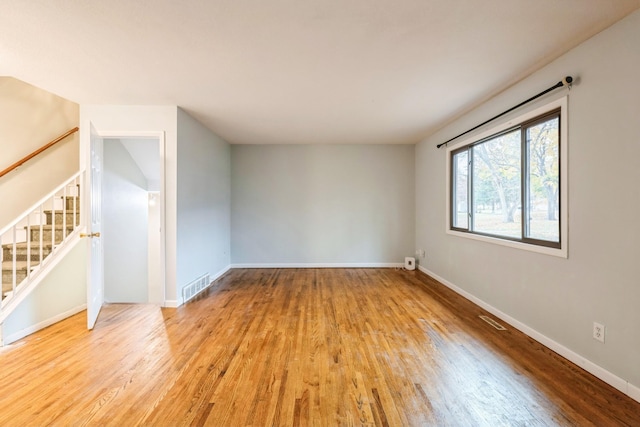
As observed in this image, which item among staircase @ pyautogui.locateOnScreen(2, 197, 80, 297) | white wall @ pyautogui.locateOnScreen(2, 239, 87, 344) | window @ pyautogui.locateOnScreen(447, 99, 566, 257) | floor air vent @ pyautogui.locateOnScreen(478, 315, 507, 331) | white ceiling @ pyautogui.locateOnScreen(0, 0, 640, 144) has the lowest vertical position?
floor air vent @ pyautogui.locateOnScreen(478, 315, 507, 331)

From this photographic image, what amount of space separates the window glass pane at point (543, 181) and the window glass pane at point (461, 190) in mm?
1147

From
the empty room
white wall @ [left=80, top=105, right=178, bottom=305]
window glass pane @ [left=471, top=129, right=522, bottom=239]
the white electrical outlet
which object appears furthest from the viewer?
white wall @ [left=80, top=105, right=178, bottom=305]

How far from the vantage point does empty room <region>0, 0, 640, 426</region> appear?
168 cm

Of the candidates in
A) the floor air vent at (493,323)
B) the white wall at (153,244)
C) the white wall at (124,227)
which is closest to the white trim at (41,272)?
the white wall at (124,227)

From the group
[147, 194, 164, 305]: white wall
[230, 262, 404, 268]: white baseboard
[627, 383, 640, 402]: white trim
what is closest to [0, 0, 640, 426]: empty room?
[627, 383, 640, 402]: white trim

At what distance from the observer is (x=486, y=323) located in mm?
2779

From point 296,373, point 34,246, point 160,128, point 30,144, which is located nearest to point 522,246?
point 296,373

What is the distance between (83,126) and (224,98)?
1837 millimetres

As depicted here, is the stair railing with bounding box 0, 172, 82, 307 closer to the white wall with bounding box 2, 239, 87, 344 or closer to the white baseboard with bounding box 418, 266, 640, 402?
the white wall with bounding box 2, 239, 87, 344

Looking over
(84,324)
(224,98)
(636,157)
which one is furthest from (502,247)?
(84,324)

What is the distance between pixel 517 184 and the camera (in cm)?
282

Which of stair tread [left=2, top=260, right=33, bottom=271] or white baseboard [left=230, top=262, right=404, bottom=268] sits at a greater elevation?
stair tread [left=2, top=260, right=33, bottom=271]

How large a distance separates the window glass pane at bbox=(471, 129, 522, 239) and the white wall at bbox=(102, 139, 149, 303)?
5.42 metres

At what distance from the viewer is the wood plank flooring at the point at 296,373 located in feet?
5.03
